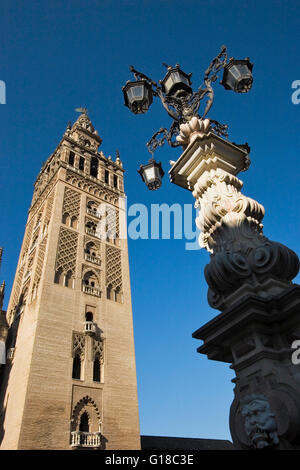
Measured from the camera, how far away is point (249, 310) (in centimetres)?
251

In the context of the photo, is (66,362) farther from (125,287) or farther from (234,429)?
(234,429)

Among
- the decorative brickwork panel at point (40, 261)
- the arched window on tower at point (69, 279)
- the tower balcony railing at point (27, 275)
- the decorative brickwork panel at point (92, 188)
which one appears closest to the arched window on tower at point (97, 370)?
the arched window on tower at point (69, 279)

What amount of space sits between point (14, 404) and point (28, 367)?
5.31ft

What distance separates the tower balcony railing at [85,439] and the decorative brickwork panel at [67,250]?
8.01m

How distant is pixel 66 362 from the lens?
585 inches

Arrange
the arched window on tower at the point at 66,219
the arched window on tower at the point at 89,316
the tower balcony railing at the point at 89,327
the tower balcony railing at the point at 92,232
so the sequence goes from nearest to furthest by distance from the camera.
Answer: the tower balcony railing at the point at 89,327 → the arched window on tower at the point at 89,316 → the arched window on tower at the point at 66,219 → the tower balcony railing at the point at 92,232

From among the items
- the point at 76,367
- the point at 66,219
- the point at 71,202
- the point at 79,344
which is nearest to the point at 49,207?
the point at 71,202

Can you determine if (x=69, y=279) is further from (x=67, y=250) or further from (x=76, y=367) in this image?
(x=76, y=367)

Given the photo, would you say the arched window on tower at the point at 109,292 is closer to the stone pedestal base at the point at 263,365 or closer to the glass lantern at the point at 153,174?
the glass lantern at the point at 153,174

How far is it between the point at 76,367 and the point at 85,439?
3.06 metres

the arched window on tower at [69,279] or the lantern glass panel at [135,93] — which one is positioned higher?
the arched window on tower at [69,279]

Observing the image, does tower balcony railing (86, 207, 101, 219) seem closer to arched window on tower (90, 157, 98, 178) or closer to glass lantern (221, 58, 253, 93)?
arched window on tower (90, 157, 98, 178)

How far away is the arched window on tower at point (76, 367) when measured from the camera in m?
15.3
